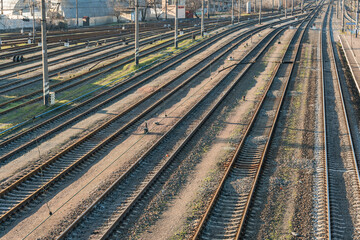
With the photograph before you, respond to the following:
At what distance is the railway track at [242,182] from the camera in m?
11.4

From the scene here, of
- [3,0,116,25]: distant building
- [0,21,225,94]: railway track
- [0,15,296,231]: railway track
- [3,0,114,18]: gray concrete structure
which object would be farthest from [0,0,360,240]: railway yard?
[3,0,114,18]: gray concrete structure

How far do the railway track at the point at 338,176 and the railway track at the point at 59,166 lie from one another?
323 inches

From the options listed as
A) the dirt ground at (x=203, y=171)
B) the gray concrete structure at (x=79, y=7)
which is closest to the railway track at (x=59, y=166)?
the dirt ground at (x=203, y=171)

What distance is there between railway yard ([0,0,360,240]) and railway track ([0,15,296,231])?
0.15 feet

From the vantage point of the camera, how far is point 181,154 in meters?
16.5

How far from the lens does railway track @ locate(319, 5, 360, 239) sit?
11.6 meters

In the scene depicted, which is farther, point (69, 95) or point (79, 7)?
point (79, 7)

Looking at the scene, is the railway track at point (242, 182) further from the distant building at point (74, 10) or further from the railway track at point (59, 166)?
the distant building at point (74, 10)

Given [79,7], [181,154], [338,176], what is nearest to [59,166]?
[181,154]

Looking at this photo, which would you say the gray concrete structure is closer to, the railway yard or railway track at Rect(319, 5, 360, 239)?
the railway yard

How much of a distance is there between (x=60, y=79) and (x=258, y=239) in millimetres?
23382

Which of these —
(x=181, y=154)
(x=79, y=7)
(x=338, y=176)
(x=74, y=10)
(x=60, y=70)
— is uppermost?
(x=79, y=7)

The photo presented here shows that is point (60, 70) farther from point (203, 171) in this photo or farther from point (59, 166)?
point (203, 171)

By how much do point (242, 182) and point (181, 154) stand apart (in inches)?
124
